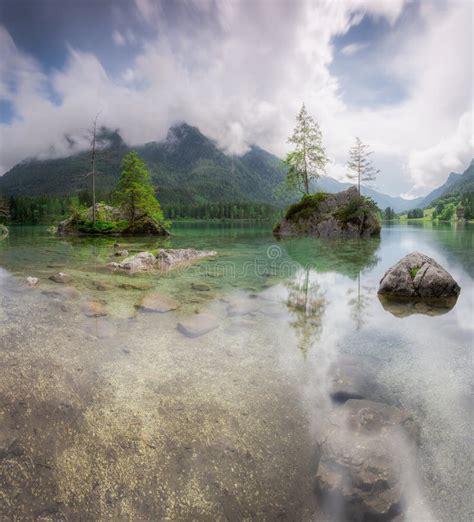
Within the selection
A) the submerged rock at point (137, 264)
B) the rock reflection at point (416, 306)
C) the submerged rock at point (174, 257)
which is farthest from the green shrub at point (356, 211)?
the rock reflection at point (416, 306)

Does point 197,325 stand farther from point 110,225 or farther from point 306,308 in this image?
point 110,225

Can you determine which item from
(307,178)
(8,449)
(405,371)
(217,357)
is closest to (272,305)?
(217,357)

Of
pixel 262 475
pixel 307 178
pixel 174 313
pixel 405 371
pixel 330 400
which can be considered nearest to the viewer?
pixel 262 475

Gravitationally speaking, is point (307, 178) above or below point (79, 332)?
above

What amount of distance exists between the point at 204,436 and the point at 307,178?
50.5 m

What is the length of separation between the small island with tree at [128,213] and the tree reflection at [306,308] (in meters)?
35.2

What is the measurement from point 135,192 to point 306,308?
39993 mm

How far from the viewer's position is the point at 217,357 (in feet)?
23.6

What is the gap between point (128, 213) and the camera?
157ft

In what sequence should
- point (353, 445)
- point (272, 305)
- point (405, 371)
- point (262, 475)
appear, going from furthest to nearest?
point (272, 305) < point (405, 371) < point (353, 445) < point (262, 475)

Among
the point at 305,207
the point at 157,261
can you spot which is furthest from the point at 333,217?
the point at 157,261

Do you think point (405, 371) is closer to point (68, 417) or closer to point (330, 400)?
point (330, 400)

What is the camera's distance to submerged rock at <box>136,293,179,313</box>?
1048 cm

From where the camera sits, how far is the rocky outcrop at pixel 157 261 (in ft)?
59.1
